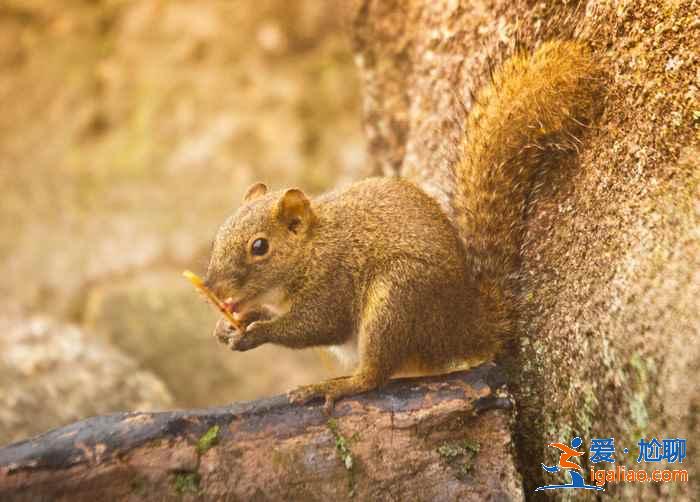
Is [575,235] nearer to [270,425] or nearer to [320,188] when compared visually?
[270,425]

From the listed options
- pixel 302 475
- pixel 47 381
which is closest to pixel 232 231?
pixel 302 475

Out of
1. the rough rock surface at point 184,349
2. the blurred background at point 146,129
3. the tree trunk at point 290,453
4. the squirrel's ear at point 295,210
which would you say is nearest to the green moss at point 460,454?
the tree trunk at point 290,453

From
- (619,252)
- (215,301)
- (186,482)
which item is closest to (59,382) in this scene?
(215,301)

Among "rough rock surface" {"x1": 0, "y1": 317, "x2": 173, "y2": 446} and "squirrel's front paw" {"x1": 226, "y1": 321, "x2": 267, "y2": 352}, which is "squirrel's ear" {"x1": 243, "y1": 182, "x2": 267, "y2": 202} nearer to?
"squirrel's front paw" {"x1": 226, "y1": 321, "x2": 267, "y2": 352}

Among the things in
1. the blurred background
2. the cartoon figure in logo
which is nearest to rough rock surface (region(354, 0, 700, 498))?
the cartoon figure in logo

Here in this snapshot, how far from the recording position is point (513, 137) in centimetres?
214

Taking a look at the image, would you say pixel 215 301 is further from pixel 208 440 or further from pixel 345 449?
pixel 345 449

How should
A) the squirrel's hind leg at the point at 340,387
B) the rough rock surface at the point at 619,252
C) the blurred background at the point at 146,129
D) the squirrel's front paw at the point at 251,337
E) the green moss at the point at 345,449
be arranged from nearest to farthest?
1. the rough rock surface at the point at 619,252
2. the green moss at the point at 345,449
3. the squirrel's hind leg at the point at 340,387
4. the squirrel's front paw at the point at 251,337
5. the blurred background at the point at 146,129

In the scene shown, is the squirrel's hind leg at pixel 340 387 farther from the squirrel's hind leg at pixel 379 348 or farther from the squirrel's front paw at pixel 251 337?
the squirrel's front paw at pixel 251 337

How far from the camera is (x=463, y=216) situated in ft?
7.63

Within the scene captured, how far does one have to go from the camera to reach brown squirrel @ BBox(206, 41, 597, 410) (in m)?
2.10

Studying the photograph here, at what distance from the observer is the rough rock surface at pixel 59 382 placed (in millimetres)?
3283

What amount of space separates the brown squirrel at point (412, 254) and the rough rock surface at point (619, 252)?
0.29 ft

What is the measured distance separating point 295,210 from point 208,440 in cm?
79
